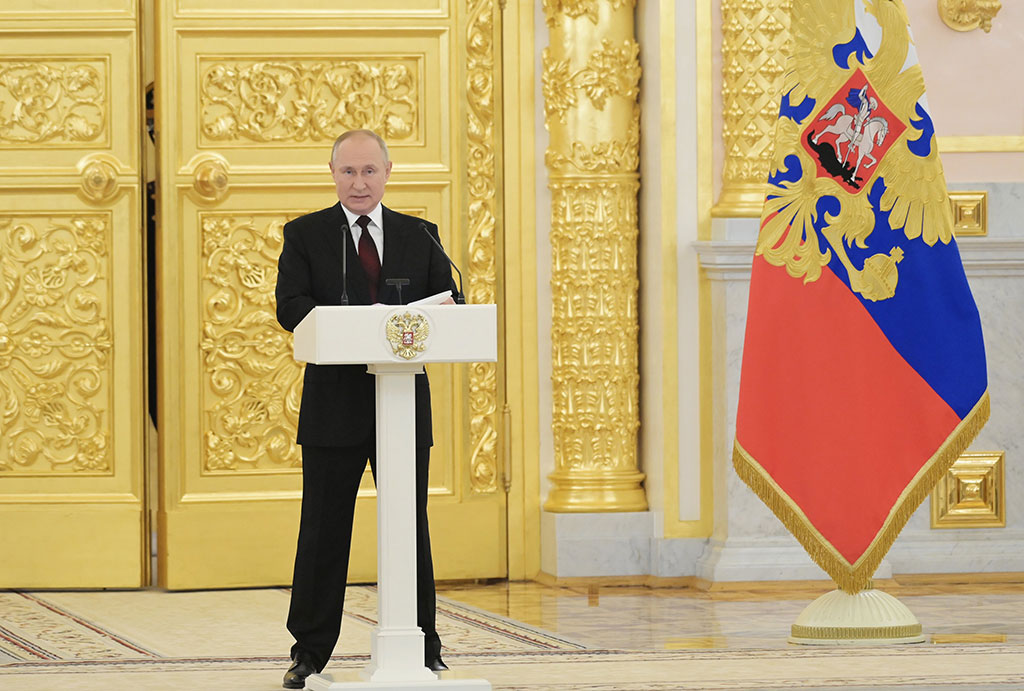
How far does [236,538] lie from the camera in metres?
6.17

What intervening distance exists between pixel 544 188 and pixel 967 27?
1653mm

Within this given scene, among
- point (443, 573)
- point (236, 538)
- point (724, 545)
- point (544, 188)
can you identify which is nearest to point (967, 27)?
point (544, 188)

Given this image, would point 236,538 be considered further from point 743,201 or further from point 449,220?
point 743,201

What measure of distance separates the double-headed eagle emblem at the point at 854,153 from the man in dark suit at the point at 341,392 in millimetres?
1350

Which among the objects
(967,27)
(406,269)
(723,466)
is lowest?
(723,466)

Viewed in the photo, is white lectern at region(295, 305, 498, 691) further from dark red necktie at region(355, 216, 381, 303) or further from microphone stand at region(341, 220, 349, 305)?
dark red necktie at region(355, 216, 381, 303)

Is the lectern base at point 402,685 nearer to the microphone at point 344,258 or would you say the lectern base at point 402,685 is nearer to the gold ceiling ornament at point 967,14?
the microphone at point 344,258

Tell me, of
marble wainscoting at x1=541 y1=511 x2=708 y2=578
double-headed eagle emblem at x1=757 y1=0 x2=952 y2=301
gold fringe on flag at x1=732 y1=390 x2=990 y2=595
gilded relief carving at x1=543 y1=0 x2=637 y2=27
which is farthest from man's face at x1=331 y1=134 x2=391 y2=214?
marble wainscoting at x1=541 y1=511 x2=708 y2=578

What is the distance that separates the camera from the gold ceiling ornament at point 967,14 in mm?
6250

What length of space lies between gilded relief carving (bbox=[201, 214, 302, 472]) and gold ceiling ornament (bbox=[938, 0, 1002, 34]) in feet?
8.32

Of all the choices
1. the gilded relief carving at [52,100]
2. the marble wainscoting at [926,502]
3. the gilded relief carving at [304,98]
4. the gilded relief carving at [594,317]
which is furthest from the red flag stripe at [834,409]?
the gilded relief carving at [52,100]

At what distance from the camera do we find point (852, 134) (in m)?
5.08

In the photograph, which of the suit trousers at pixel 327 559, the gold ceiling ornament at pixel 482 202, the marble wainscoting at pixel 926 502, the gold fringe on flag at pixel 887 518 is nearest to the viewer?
the suit trousers at pixel 327 559

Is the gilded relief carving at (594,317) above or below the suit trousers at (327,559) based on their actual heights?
above
